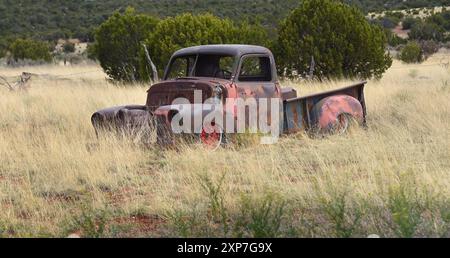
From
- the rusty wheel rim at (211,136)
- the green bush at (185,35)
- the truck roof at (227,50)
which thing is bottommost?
the green bush at (185,35)

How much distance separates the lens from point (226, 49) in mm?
10070

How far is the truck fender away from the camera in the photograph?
10.3 m

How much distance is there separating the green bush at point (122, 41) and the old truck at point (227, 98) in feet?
39.3

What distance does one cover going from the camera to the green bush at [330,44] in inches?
744

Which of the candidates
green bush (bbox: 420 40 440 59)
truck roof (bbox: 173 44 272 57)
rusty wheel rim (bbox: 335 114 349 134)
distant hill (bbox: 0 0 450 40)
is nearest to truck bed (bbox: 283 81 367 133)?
rusty wheel rim (bbox: 335 114 349 134)

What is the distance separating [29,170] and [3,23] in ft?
167

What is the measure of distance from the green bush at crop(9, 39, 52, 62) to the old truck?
28.0 meters

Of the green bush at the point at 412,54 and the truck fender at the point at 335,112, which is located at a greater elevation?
the truck fender at the point at 335,112

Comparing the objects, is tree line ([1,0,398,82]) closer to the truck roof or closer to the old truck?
the old truck

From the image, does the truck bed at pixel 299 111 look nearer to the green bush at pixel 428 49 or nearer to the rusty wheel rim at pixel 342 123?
→ the rusty wheel rim at pixel 342 123

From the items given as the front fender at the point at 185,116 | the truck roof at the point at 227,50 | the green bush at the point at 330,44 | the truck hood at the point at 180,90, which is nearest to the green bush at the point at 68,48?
the green bush at the point at 330,44

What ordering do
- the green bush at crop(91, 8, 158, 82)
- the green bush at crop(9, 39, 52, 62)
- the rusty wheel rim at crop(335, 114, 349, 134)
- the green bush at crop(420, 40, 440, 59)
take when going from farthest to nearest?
the green bush at crop(9, 39, 52, 62)
the green bush at crop(420, 40, 440, 59)
the green bush at crop(91, 8, 158, 82)
the rusty wheel rim at crop(335, 114, 349, 134)

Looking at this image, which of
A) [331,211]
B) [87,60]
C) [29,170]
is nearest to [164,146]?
[29,170]
